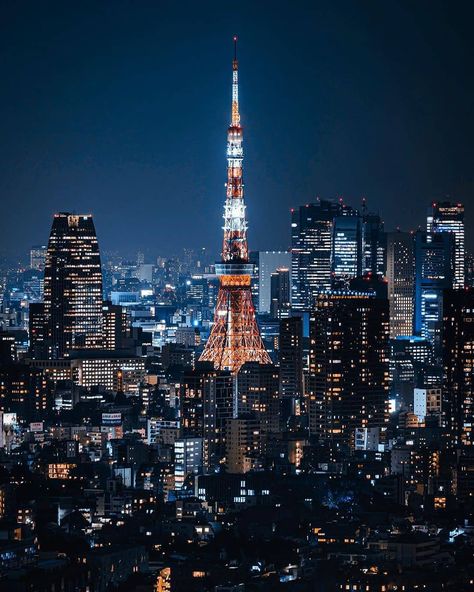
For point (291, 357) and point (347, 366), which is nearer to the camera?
point (347, 366)

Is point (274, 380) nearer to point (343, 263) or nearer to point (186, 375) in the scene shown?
point (186, 375)

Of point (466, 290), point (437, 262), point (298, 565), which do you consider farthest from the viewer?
point (437, 262)

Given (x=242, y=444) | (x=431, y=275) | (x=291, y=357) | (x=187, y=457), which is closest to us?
(x=187, y=457)

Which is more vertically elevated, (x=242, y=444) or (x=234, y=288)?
(x=234, y=288)

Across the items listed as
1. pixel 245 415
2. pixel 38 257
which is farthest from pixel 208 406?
pixel 38 257

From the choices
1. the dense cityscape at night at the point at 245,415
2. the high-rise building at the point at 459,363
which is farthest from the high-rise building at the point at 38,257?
the high-rise building at the point at 459,363

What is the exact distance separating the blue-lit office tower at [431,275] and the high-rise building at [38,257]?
7.13 metres

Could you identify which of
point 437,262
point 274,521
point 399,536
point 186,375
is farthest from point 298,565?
point 437,262

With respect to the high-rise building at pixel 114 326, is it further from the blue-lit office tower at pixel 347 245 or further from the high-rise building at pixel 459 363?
the high-rise building at pixel 459 363

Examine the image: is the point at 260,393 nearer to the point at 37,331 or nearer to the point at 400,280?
the point at 400,280

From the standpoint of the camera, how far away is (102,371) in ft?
144

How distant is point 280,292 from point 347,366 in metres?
12.0

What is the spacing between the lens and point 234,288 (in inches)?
1619

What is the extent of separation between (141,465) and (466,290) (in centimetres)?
559
